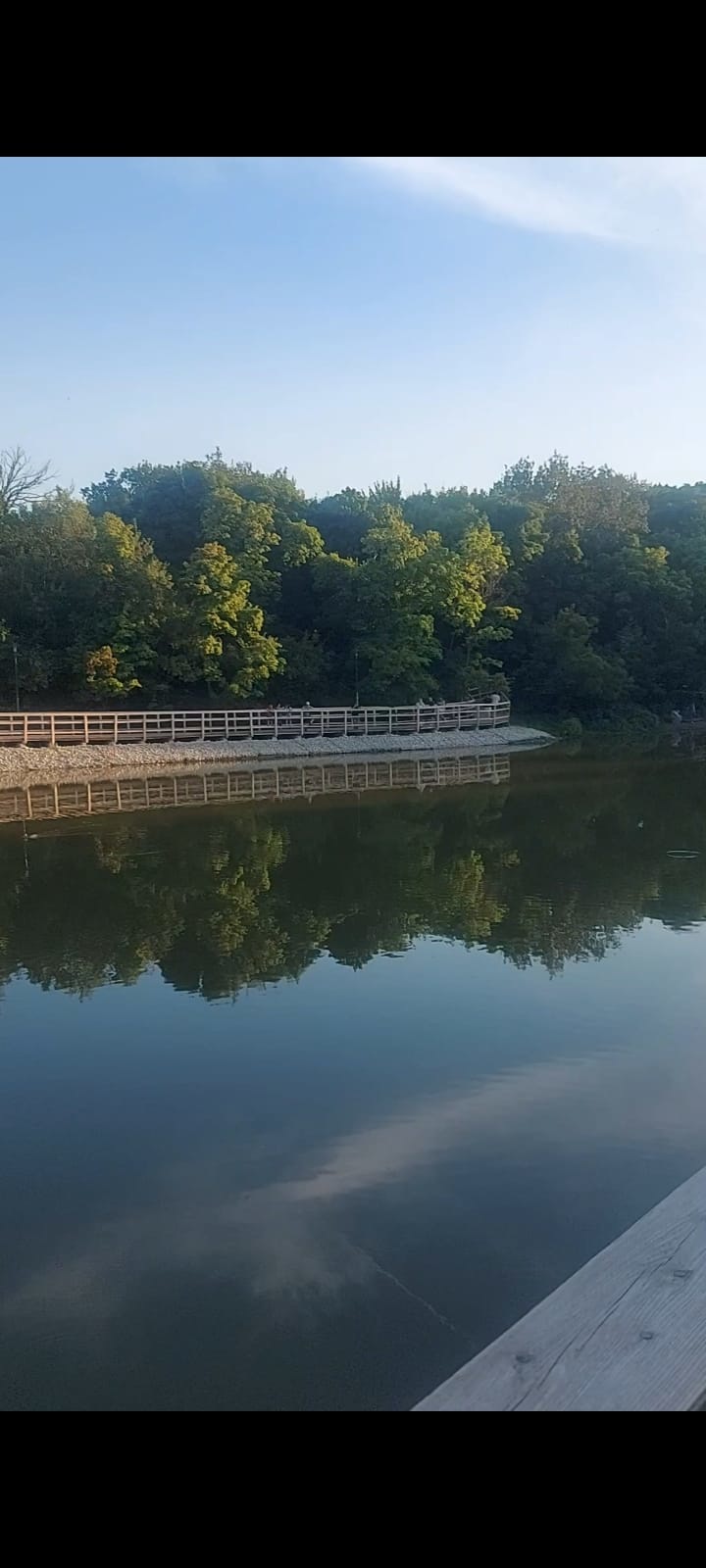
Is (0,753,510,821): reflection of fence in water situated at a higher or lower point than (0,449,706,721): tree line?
lower

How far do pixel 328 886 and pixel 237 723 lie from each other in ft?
73.1

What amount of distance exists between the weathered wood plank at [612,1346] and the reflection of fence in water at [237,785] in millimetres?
18939

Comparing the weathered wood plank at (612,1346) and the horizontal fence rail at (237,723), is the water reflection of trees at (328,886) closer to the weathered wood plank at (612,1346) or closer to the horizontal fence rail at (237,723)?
the weathered wood plank at (612,1346)

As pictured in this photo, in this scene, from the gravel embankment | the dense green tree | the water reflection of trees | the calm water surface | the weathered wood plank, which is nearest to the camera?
the weathered wood plank

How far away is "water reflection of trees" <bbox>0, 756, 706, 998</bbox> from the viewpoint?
34.0 feet

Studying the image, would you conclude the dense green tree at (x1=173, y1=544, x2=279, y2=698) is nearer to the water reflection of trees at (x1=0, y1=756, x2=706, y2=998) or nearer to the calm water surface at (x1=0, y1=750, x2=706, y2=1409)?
the water reflection of trees at (x1=0, y1=756, x2=706, y2=998)

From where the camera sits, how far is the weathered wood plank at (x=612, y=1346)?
241 cm

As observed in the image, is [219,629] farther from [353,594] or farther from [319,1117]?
[319,1117]

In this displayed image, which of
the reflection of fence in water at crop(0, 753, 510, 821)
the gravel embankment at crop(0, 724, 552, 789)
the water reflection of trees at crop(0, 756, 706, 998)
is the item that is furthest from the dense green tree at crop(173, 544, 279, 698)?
the water reflection of trees at crop(0, 756, 706, 998)

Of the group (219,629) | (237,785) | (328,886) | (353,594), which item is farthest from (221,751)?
(328,886)

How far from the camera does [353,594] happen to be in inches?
1651

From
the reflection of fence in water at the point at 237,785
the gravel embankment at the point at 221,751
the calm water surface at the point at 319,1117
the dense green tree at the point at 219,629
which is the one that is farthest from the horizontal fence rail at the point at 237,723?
the calm water surface at the point at 319,1117

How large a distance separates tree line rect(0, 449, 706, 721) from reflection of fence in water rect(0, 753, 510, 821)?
284 inches
